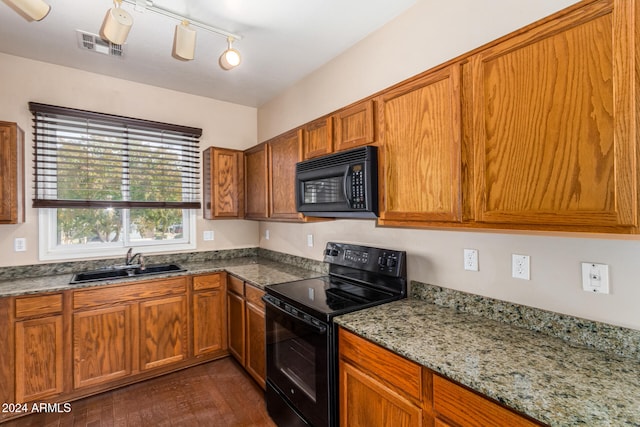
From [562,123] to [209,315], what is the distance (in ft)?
9.69

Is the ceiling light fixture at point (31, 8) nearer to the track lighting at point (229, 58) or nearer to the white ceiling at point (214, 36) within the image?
the white ceiling at point (214, 36)

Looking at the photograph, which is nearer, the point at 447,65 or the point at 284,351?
the point at 447,65

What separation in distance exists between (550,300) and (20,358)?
10.9ft

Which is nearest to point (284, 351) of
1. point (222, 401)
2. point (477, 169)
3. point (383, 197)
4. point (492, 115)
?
point (222, 401)

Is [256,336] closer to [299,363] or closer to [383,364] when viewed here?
[299,363]

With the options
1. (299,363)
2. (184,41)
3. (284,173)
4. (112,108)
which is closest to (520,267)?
(299,363)

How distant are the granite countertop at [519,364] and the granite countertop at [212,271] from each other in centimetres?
114

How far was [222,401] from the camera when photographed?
2.40 meters

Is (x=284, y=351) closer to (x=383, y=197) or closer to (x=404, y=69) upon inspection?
(x=383, y=197)

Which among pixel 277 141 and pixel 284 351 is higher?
pixel 277 141

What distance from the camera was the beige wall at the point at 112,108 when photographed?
2586mm

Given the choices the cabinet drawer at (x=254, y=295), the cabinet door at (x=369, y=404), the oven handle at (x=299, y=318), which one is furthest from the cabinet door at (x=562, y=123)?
the cabinet drawer at (x=254, y=295)

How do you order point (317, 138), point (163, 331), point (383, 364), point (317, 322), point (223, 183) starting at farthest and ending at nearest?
point (223, 183) → point (163, 331) → point (317, 138) → point (317, 322) → point (383, 364)

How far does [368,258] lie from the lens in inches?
84.6
